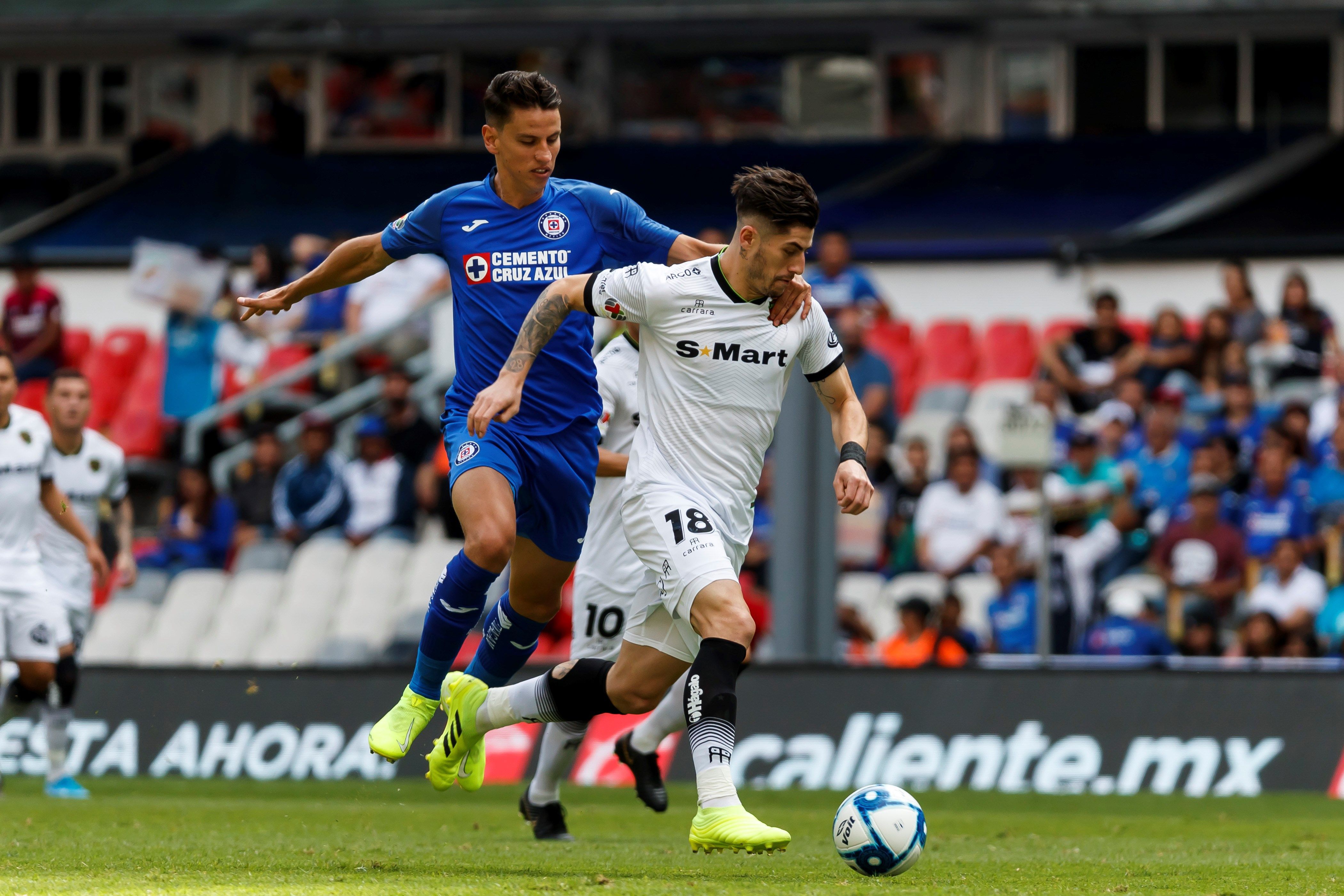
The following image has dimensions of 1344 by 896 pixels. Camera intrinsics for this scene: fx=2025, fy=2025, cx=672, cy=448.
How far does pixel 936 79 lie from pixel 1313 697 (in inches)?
564

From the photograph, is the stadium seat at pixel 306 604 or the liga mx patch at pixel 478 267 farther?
the stadium seat at pixel 306 604

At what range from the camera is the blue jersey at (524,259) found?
8.67 m

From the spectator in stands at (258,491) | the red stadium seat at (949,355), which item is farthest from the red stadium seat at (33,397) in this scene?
the red stadium seat at (949,355)

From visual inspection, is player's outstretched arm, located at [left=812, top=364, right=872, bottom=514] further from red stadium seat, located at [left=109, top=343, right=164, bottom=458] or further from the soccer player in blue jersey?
red stadium seat, located at [left=109, top=343, right=164, bottom=458]

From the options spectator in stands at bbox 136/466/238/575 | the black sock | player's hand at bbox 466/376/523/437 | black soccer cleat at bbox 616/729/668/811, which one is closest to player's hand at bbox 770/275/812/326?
player's hand at bbox 466/376/523/437

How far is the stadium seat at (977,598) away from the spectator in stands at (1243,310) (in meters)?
3.31

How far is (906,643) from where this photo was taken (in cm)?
1524

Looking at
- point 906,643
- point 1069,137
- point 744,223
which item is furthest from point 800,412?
point 1069,137

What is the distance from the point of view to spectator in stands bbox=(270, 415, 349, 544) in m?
17.4

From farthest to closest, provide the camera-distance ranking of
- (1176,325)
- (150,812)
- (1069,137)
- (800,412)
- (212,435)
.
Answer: (1069,137) → (212,435) → (1176,325) → (800,412) → (150,812)

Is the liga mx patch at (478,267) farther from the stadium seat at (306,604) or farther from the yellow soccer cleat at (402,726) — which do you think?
the stadium seat at (306,604)

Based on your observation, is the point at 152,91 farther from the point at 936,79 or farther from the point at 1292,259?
the point at 1292,259

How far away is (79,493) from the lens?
1406 centimetres

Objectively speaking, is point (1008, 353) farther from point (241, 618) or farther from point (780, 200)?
point (780, 200)
